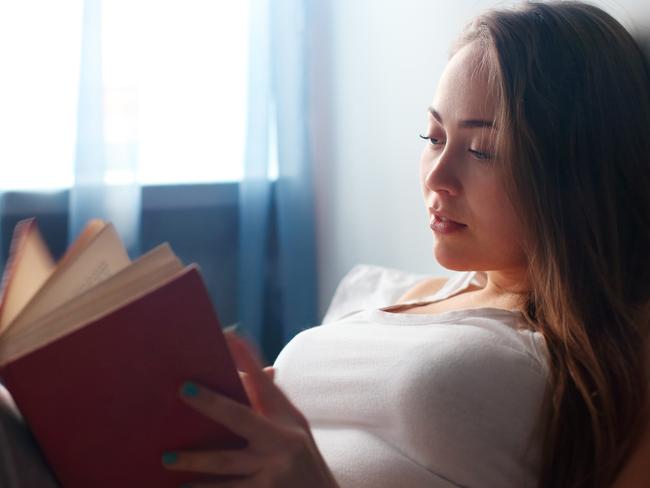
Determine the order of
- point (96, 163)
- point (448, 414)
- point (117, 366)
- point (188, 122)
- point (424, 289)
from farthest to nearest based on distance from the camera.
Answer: point (188, 122) < point (96, 163) < point (424, 289) < point (448, 414) < point (117, 366)

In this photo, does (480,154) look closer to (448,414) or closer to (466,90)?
(466,90)

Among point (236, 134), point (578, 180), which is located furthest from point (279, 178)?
point (578, 180)

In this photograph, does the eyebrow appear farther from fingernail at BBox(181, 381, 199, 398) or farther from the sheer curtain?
the sheer curtain

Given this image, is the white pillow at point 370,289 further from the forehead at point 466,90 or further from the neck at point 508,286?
the forehead at point 466,90

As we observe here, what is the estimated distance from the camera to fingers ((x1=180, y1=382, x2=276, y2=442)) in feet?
2.19

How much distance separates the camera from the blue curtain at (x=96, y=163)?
167 centimetres

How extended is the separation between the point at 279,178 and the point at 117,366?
1290mm

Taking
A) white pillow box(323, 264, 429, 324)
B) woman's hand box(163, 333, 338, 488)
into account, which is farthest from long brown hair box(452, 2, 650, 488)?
white pillow box(323, 264, 429, 324)

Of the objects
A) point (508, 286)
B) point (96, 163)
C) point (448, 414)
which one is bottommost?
point (448, 414)

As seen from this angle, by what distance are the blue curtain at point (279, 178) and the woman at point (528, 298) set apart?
88 cm

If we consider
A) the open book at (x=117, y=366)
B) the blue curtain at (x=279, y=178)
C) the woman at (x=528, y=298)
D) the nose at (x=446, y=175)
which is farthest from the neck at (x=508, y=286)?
the blue curtain at (x=279, y=178)

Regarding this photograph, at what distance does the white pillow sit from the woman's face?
33 cm

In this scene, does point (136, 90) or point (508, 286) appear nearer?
point (508, 286)

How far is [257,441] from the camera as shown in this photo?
706 millimetres
